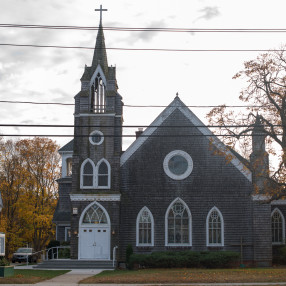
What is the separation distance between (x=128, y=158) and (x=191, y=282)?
12620 mm

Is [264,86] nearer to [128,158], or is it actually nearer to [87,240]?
[128,158]

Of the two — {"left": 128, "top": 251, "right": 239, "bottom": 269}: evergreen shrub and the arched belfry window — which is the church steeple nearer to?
the arched belfry window

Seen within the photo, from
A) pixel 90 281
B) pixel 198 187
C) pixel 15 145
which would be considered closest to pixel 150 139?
pixel 198 187

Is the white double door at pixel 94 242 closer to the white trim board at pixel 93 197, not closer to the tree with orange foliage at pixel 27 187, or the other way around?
the white trim board at pixel 93 197

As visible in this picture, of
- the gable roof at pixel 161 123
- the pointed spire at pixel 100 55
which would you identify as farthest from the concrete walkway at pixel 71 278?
the pointed spire at pixel 100 55

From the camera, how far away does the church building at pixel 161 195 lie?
31406 millimetres

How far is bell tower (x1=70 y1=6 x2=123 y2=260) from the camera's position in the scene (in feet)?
103

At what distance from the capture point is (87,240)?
3148cm

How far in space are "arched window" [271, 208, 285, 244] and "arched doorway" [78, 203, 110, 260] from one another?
→ 10789 mm

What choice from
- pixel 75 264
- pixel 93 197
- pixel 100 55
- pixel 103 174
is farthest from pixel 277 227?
pixel 100 55

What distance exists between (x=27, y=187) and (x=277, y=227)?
87.0 feet

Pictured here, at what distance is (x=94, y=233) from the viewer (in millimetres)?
31531

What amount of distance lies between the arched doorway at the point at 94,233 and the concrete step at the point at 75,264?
800 millimetres

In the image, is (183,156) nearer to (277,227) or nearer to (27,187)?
(277,227)
